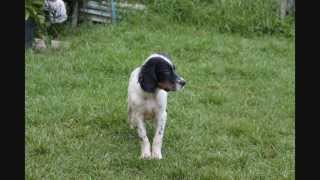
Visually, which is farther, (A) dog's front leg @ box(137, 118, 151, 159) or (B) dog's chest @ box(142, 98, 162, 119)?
(B) dog's chest @ box(142, 98, 162, 119)

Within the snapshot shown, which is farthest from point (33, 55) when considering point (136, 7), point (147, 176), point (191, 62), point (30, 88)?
point (147, 176)

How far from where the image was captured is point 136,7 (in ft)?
35.5

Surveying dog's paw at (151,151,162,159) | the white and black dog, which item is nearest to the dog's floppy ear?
the white and black dog

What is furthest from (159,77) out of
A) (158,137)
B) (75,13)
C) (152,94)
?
(75,13)

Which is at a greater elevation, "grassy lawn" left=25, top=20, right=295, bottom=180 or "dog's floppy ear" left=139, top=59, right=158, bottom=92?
"dog's floppy ear" left=139, top=59, right=158, bottom=92

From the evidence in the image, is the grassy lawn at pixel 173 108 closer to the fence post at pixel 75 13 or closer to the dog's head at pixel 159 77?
the fence post at pixel 75 13

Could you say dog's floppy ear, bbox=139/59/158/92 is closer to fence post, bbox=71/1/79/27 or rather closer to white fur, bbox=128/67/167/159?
white fur, bbox=128/67/167/159

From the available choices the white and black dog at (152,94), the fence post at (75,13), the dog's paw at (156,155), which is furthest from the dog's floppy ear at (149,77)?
the fence post at (75,13)

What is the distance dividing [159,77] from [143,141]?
1.78ft

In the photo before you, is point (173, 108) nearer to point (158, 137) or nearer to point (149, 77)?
point (158, 137)

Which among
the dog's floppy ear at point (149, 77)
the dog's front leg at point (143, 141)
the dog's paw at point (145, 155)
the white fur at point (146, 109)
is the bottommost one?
the dog's paw at point (145, 155)

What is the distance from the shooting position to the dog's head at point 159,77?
15.6 ft

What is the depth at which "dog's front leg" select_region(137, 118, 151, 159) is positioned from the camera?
4793 millimetres

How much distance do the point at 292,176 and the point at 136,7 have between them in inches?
273
